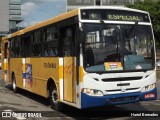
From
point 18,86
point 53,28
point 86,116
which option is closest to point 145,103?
point 86,116

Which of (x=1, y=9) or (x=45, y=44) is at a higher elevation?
(x=1, y=9)

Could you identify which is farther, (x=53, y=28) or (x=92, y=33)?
(x=53, y=28)

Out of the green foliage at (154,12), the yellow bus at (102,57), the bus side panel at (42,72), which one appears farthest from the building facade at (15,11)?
the yellow bus at (102,57)

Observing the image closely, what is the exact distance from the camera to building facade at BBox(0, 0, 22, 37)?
95.4 meters

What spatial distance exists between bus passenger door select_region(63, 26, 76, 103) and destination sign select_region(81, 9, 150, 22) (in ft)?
2.24

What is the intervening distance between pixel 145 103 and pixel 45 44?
4.06m

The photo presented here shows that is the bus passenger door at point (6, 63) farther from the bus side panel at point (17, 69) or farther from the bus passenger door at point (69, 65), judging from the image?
the bus passenger door at point (69, 65)

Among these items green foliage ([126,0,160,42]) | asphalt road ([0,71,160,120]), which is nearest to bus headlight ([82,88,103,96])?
asphalt road ([0,71,160,120])

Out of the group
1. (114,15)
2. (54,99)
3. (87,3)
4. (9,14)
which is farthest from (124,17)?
(9,14)

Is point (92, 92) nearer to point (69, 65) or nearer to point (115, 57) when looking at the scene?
point (115, 57)

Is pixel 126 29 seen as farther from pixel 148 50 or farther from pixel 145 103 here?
pixel 145 103

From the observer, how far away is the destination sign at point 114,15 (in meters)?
10.6

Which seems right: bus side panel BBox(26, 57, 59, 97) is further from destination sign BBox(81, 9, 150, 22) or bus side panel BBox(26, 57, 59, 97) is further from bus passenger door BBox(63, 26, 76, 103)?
destination sign BBox(81, 9, 150, 22)

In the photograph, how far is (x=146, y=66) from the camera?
11000mm
